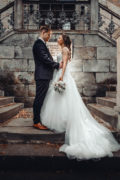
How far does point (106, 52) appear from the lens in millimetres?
6703

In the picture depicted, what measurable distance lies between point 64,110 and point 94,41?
4.56 m

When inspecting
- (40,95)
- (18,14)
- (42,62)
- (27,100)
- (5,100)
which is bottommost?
(27,100)

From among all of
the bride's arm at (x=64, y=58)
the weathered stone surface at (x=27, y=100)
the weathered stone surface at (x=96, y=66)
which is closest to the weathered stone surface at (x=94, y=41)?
the weathered stone surface at (x=96, y=66)

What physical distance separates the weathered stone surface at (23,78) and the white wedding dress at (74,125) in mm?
3423

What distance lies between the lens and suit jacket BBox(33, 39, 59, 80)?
333 centimetres

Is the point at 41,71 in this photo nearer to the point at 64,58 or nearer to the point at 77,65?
the point at 64,58

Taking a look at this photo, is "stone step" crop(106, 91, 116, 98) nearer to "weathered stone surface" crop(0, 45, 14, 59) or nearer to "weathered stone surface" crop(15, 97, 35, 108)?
"weathered stone surface" crop(15, 97, 35, 108)

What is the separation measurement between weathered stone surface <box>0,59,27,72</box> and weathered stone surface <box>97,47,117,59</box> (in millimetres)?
3209

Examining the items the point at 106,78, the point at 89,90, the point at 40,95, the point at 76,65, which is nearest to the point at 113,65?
the point at 106,78

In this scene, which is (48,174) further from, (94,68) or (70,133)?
(94,68)

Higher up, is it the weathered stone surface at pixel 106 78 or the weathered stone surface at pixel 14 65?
the weathered stone surface at pixel 14 65

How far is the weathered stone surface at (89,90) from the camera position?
22.0 feet

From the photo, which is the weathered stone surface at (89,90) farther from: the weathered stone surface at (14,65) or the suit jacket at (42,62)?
the suit jacket at (42,62)

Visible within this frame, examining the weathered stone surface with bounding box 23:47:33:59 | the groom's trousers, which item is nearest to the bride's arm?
the groom's trousers
